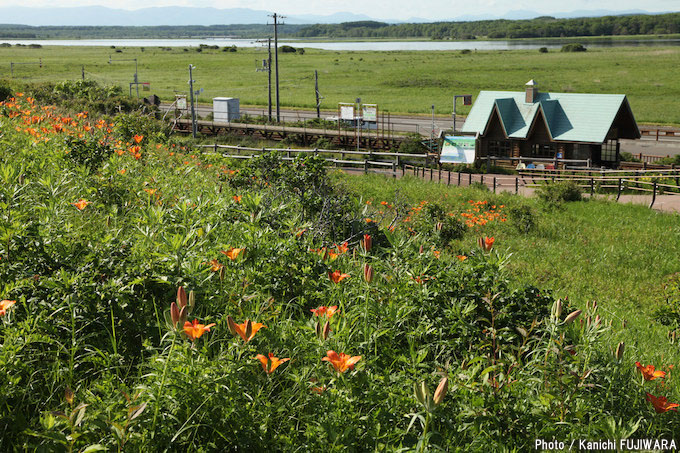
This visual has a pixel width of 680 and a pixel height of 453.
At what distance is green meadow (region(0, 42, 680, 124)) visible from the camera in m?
77.0

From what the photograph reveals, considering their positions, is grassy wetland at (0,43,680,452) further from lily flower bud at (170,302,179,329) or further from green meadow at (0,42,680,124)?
green meadow at (0,42,680,124)

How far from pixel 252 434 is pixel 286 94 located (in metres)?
82.3

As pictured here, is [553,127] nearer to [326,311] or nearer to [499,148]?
[499,148]

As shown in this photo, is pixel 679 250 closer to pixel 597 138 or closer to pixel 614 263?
pixel 614 263

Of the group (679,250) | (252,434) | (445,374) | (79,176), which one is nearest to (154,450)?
(252,434)

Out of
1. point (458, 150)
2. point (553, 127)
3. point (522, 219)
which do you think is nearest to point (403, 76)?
point (553, 127)

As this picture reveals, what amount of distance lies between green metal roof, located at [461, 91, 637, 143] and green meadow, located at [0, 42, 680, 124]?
2614cm

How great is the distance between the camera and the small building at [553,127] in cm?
3619

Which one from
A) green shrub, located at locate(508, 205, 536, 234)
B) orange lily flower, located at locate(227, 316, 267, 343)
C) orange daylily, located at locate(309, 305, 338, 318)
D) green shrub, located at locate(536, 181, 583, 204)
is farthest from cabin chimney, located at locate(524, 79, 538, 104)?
orange lily flower, located at locate(227, 316, 267, 343)

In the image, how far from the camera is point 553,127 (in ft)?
122

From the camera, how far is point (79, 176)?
21.6 feet

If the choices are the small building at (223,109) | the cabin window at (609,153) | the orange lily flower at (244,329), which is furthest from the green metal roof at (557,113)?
the orange lily flower at (244,329)

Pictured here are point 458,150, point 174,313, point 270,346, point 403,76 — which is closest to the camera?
point 174,313

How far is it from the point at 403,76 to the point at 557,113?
66.8 meters
